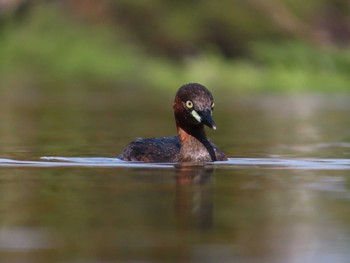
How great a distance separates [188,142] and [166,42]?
27.1 meters

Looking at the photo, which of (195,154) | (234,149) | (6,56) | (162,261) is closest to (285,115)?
(234,149)

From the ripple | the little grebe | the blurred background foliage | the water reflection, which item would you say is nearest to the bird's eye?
the little grebe

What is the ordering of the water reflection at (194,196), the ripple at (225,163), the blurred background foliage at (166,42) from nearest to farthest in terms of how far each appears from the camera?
the water reflection at (194,196) < the ripple at (225,163) < the blurred background foliage at (166,42)

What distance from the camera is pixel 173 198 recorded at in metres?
10.4

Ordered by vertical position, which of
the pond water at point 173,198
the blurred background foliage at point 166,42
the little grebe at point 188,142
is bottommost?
Answer: the pond water at point 173,198

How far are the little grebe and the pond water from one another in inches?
9.5

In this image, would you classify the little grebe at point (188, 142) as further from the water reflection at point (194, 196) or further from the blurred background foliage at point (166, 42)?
the blurred background foliage at point (166, 42)

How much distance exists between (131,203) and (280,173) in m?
2.98

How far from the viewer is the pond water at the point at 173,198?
7.93 m

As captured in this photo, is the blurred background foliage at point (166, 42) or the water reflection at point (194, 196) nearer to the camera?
the water reflection at point (194, 196)

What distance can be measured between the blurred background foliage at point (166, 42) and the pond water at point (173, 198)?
560 inches

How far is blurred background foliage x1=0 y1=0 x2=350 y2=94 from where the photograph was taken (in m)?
34.9

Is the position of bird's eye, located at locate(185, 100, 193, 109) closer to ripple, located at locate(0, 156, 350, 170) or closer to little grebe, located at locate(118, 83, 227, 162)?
little grebe, located at locate(118, 83, 227, 162)

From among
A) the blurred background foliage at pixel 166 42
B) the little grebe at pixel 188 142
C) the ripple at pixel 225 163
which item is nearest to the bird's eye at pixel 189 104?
the little grebe at pixel 188 142
